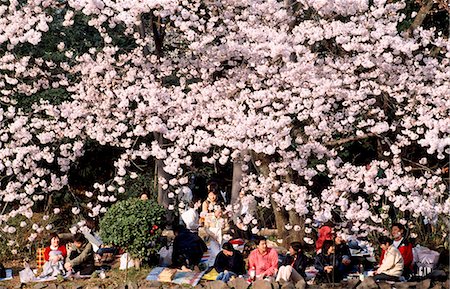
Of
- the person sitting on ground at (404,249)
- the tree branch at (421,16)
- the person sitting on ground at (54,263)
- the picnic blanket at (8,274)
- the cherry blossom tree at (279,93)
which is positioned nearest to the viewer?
the person sitting on ground at (404,249)

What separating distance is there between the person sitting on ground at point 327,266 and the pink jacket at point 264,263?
2.26 feet

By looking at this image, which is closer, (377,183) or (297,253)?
(297,253)

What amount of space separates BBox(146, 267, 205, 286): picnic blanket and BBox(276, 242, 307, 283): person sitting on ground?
139 centimetres

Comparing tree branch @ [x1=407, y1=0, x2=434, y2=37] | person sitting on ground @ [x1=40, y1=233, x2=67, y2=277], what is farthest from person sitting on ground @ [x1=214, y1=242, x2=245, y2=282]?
tree branch @ [x1=407, y1=0, x2=434, y2=37]

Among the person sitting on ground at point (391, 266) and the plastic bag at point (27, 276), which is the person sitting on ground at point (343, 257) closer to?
the person sitting on ground at point (391, 266)

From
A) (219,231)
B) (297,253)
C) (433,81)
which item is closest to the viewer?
(297,253)

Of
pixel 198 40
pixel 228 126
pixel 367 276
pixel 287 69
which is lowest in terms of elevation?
pixel 367 276

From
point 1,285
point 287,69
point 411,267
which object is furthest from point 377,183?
point 1,285

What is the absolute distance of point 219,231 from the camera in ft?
39.7

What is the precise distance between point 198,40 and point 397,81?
323 cm

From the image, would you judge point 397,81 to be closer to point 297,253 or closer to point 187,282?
point 297,253

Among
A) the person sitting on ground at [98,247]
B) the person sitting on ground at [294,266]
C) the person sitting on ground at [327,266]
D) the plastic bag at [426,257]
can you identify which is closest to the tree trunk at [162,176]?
the person sitting on ground at [98,247]

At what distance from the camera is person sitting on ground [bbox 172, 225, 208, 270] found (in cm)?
1120

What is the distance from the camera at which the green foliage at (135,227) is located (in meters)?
10.9
